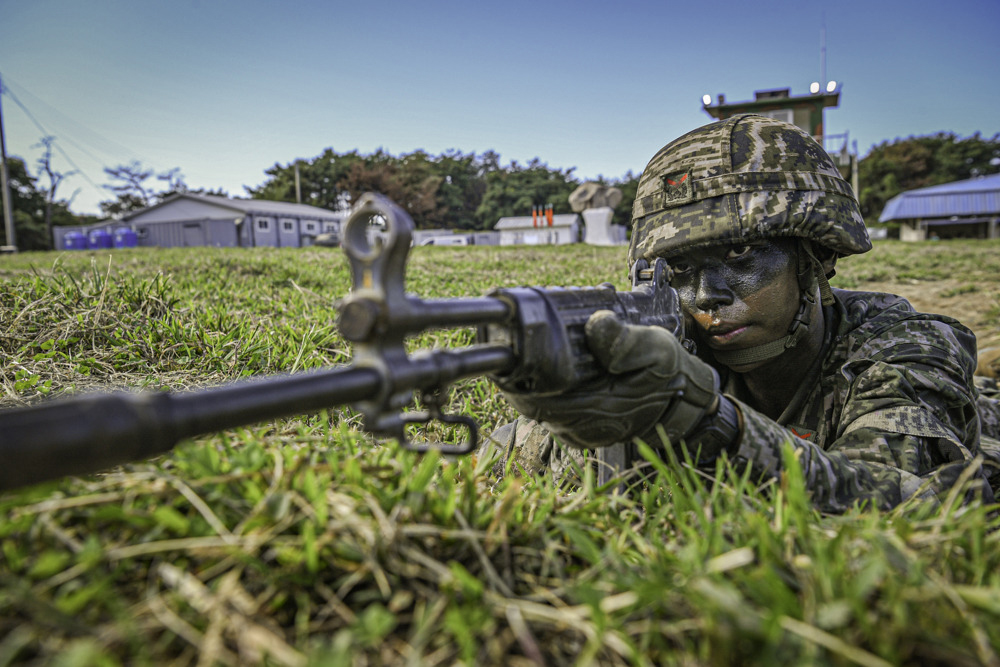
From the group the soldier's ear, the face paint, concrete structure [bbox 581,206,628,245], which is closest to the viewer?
the face paint

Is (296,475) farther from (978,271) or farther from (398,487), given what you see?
(978,271)

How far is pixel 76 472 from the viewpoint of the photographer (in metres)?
0.87

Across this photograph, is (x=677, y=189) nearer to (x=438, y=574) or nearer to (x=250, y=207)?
(x=438, y=574)

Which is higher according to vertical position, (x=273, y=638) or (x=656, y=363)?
(x=656, y=363)

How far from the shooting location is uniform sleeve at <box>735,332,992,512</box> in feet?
6.34

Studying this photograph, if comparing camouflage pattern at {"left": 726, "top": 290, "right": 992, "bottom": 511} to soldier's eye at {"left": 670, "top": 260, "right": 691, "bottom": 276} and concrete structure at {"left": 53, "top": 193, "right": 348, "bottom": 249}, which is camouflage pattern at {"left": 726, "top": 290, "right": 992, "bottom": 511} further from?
concrete structure at {"left": 53, "top": 193, "right": 348, "bottom": 249}

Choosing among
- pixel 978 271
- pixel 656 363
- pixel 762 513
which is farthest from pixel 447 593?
pixel 978 271

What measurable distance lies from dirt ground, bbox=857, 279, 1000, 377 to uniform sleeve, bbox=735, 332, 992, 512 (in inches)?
150

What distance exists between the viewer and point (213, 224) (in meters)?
38.2

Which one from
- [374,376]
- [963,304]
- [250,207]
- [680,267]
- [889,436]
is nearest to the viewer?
[374,376]

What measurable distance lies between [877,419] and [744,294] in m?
0.79

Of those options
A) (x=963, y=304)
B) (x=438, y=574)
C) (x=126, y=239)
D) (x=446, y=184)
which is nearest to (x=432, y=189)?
(x=446, y=184)

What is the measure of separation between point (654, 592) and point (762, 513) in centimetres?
55

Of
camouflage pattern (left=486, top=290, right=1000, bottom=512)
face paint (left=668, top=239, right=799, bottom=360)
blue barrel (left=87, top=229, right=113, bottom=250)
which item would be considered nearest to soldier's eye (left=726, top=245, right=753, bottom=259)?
face paint (left=668, top=239, right=799, bottom=360)
